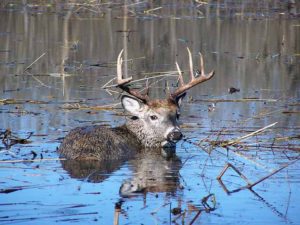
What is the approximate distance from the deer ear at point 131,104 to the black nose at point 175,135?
0.61 meters

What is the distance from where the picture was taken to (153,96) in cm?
1517

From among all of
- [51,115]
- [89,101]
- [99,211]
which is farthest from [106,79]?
[99,211]

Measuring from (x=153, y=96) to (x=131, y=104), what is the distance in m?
3.45

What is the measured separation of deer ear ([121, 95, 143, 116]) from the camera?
1166cm

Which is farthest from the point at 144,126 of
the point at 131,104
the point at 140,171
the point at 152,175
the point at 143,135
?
the point at 152,175

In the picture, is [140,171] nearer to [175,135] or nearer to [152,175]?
[152,175]

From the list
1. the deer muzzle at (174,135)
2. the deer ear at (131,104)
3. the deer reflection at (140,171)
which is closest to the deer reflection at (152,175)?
the deer reflection at (140,171)

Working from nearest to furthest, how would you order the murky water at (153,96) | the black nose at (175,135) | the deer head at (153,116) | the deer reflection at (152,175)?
1. the murky water at (153,96)
2. the deer reflection at (152,175)
3. the black nose at (175,135)
4. the deer head at (153,116)

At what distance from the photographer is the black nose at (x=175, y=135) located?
11.2 m

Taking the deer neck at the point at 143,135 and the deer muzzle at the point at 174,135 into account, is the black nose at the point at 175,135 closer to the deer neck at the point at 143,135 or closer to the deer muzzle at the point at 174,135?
the deer muzzle at the point at 174,135

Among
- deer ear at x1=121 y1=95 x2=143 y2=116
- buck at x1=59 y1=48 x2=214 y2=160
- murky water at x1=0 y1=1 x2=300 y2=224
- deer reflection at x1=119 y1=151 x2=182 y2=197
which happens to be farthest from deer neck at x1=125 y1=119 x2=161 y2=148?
murky water at x1=0 y1=1 x2=300 y2=224

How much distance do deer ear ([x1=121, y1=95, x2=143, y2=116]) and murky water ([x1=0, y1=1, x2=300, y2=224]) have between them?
753 millimetres

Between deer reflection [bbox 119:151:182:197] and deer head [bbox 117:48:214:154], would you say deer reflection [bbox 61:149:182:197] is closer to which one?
deer reflection [bbox 119:151:182:197]

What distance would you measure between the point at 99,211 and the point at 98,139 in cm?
271
